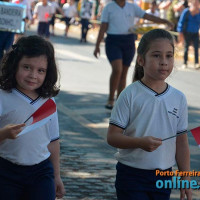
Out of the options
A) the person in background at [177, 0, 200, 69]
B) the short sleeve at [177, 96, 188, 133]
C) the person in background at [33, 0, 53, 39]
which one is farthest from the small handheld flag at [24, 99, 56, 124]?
the person in background at [33, 0, 53, 39]

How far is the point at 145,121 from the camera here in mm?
3975

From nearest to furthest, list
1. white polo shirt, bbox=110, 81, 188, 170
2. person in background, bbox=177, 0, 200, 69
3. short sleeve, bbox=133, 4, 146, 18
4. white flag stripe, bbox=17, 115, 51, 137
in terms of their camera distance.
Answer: white flag stripe, bbox=17, 115, 51, 137, white polo shirt, bbox=110, 81, 188, 170, short sleeve, bbox=133, 4, 146, 18, person in background, bbox=177, 0, 200, 69

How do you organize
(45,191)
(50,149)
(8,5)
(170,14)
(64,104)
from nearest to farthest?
(45,191) < (50,149) < (64,104) < (8,5) < (170,14)

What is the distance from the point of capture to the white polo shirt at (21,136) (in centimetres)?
388

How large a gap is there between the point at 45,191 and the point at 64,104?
297 inches

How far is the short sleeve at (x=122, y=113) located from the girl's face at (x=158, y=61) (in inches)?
8.1

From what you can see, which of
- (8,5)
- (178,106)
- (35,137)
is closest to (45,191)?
(35,137)

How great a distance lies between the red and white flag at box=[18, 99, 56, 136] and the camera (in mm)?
3779

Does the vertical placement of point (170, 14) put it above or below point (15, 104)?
below

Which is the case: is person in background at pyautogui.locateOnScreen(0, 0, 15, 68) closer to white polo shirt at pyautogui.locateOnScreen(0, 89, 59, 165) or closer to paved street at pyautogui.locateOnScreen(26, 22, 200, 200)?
paved street at pyautogui.locateOnScreen(26, 22, 200, 200)

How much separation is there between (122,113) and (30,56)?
64 cm

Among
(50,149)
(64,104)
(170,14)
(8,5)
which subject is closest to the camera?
(50,149)

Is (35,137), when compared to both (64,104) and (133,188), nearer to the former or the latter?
(133,188)

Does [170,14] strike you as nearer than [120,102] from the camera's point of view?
No
